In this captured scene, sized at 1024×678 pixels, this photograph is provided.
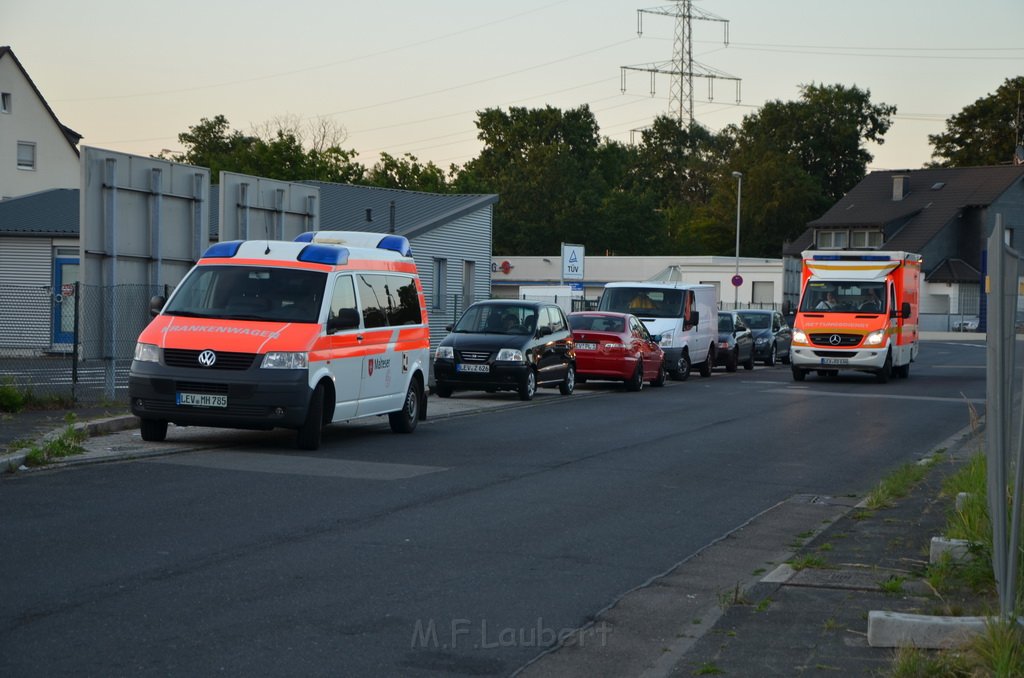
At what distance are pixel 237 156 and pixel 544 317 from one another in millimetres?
55467

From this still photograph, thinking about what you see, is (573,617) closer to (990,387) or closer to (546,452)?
(990,387)

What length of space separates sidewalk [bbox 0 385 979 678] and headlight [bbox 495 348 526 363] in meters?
11.7

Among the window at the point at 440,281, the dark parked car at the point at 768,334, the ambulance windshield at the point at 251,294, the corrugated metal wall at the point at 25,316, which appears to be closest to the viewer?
the ambulance windshield at the point at 251,294

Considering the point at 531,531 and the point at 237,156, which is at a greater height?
the point at 237,156

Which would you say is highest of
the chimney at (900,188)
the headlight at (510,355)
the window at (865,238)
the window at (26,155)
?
the chimney at (900,188)

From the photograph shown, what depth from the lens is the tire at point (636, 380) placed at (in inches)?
1085

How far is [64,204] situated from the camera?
136ft

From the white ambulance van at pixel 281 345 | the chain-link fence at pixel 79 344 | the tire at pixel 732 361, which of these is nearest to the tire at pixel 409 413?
the white ambulance van at pixel 281 345

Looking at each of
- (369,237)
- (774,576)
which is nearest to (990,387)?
(774,576)

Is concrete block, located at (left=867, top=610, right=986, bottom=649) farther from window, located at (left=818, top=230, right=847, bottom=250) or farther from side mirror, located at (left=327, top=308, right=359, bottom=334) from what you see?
window, located at (left=818, top=230, right=847, bottom=250)

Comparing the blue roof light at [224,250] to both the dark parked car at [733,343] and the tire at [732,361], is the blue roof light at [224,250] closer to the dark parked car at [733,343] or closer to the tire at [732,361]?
the dark parked car at [733,343]

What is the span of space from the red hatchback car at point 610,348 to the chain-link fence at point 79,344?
9.18m

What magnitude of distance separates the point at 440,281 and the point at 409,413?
30.1 meters

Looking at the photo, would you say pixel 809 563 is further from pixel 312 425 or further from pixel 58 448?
pixel 58 448
